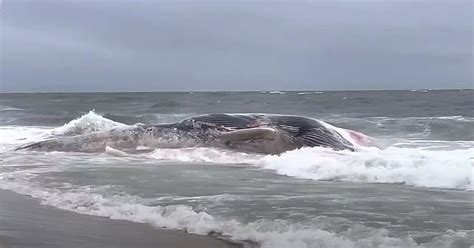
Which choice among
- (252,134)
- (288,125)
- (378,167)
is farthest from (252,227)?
(288,125)

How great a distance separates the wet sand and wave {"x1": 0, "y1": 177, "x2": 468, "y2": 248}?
0.55 ft

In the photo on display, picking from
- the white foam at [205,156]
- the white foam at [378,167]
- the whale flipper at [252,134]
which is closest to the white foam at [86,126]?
the white foam at [205,156]

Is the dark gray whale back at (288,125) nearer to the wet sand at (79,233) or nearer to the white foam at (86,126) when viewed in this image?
the white foam at (86,126)

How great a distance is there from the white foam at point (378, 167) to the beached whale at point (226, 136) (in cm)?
77

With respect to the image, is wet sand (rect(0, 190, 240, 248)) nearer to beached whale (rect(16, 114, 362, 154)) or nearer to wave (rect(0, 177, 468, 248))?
wave (rect(0, 177, 468, 248))

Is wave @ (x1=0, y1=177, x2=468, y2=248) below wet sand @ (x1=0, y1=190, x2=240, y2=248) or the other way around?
the other way around

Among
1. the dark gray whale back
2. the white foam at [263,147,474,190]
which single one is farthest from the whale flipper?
the white foam at [263,147,474,190]

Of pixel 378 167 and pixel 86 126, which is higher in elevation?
pixel 378 167

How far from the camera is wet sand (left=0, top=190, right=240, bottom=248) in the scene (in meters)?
4.46

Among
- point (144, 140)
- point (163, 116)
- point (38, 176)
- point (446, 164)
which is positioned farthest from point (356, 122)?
point (38, 176)

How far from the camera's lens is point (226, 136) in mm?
10531

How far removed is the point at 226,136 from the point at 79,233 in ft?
19.2

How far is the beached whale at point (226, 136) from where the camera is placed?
33.4ft

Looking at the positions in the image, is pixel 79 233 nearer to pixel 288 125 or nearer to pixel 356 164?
pixel 356 164
